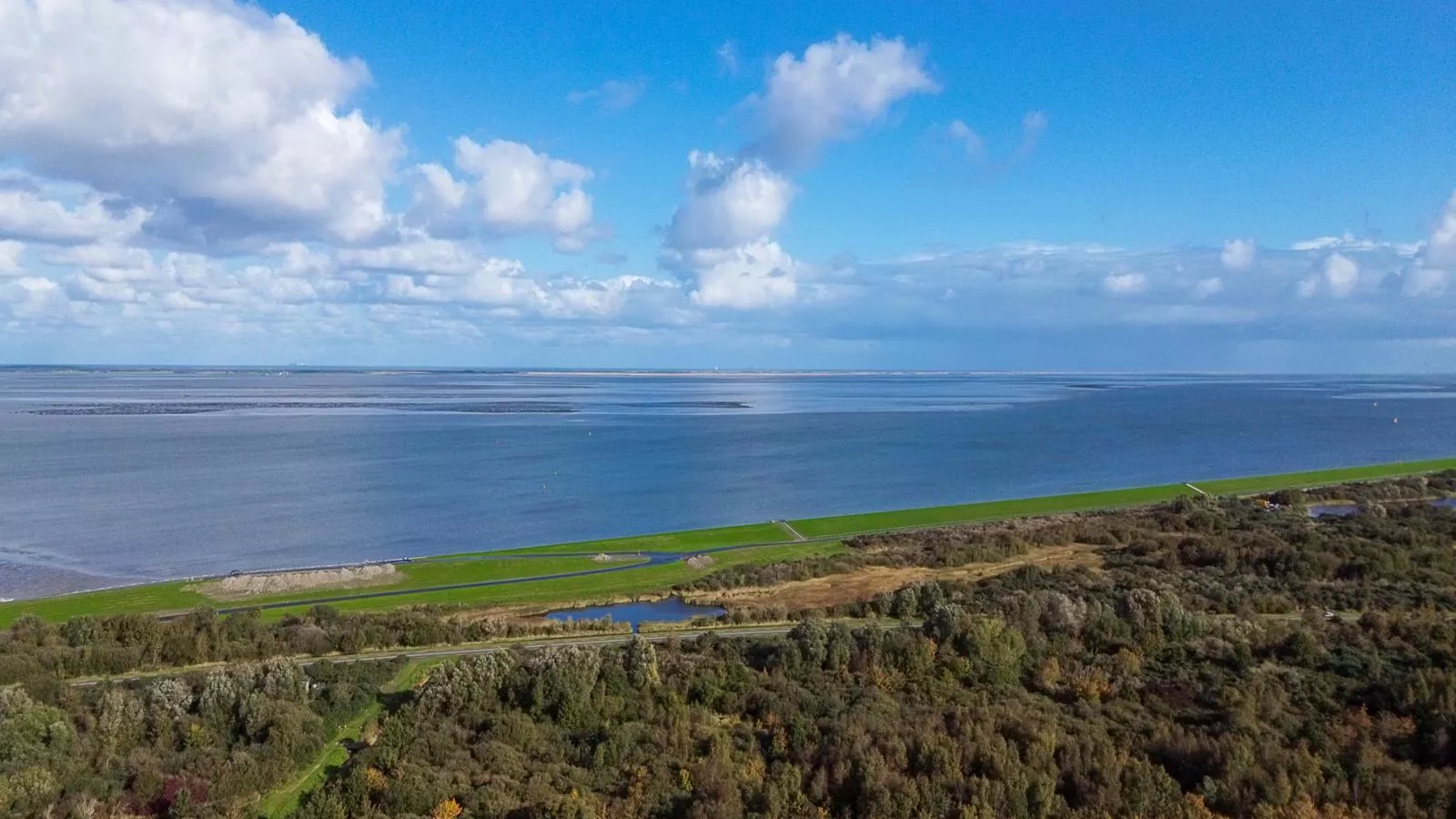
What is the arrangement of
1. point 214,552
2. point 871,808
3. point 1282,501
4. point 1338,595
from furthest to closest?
point 1282,501
point 214,552
point 1338,595
point 871,808

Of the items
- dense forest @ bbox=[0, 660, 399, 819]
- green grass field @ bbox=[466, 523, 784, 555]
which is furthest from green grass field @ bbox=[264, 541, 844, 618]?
dense forest @ bbox=[0, 660, 399, 819]

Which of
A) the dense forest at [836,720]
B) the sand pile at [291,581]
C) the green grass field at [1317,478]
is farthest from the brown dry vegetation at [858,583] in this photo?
the green grass field at [1317,478]

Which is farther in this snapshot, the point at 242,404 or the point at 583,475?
the point at 242,404

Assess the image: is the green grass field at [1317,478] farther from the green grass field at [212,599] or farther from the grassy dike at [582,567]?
the green grass field at [212,599]

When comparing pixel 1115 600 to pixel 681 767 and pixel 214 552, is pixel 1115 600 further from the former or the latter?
pixel 214 552

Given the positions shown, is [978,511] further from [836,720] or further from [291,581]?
[836,720]

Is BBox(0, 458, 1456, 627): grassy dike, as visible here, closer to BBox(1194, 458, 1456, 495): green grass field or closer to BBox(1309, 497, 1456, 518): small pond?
BBox(1194, 458, 1456, 495): green grass field

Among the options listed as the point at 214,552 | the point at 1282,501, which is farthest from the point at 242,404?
the point at 1282,501

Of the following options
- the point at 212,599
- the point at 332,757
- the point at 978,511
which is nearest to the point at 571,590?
the point at 212,599
